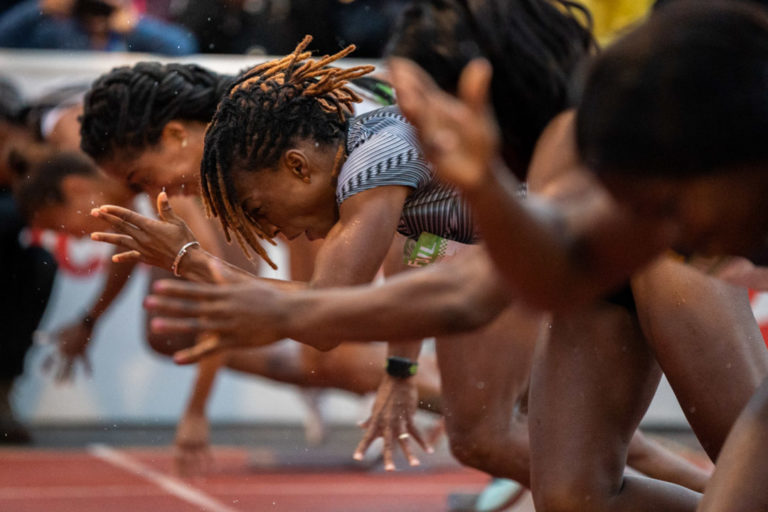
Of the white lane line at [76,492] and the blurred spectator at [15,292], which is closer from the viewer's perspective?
the white lane line at [76,492]

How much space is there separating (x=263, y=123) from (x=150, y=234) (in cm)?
39

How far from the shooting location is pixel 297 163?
9.19 feet

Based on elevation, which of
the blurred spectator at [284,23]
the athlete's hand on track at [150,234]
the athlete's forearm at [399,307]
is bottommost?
the blurred spectator at [284,23]

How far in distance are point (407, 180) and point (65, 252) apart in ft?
13.7

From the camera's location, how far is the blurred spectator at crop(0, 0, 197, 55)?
626cm

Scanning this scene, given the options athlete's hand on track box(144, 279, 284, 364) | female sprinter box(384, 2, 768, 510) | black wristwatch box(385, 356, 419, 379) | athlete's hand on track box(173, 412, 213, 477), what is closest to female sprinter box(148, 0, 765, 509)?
female sprinter box(384, 2, 768, 510)

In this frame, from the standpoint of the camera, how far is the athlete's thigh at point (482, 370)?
354 centimetres

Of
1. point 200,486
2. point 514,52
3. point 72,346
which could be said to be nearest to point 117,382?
point 72,346

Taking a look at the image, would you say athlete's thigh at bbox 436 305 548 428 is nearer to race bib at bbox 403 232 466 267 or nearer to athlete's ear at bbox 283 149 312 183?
race bib at bbox 403 232 466 267

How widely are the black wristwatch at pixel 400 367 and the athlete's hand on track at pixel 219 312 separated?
1.83 m

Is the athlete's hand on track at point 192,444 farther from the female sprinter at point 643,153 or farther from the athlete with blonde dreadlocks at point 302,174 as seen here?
the female sprinter at point 643,153

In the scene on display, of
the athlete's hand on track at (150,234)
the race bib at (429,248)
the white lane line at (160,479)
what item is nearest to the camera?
the athlete's hand on track at (150,234)

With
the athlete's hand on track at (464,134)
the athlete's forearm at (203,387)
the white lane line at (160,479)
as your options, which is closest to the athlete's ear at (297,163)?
the athlete's hand on track at (464,134)

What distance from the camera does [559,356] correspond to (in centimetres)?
283
